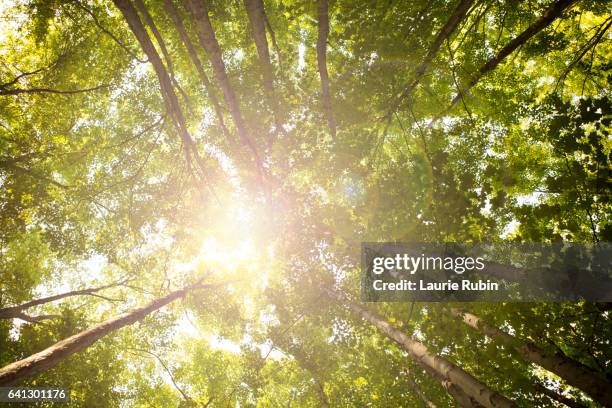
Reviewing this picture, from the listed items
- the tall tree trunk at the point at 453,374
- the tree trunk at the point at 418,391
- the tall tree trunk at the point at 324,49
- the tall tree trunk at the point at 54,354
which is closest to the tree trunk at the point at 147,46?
the tall tree trunk at the point at 324,49

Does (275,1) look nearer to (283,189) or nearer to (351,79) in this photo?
(351,79)

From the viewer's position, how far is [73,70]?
994cm

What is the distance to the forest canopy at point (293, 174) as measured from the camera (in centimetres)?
537

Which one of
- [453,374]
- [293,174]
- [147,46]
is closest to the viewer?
[453,374]

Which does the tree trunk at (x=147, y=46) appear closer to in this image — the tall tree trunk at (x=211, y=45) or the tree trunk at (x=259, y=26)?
the tall tree trunk at (x=211, y=45)

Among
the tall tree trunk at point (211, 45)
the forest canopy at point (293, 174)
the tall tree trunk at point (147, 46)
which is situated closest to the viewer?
the tall tree trunk at point (211, 45)

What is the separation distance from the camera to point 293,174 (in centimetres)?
1040

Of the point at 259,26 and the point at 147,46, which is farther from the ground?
the point at 147,46

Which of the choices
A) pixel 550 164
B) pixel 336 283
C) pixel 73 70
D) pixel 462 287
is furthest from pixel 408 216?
pixel 73 70

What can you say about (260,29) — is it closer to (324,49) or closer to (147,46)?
(324,49)

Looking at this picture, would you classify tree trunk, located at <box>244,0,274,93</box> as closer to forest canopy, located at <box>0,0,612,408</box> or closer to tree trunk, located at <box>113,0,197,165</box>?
forest canopy, located at <box>0,0,612,408</box>

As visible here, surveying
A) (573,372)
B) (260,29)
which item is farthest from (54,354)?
(573,372)

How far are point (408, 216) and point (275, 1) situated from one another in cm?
787

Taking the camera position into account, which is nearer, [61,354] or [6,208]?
[61,354]
